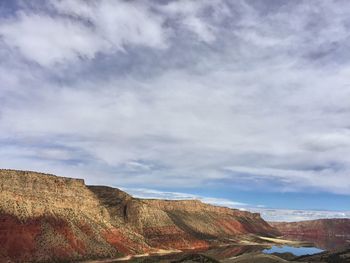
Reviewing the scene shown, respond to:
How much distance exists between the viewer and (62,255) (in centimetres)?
9688

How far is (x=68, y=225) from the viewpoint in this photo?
362ft

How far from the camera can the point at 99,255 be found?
352 ft

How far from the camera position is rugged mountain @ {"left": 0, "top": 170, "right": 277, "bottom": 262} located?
308ft

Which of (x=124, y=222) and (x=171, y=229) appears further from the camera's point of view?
(x=171, y=229)

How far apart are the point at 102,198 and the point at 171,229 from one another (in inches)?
1100

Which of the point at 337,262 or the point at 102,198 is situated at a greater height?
the point at 102,198

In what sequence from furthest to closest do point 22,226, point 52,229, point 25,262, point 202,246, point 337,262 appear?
point 202,246 → point 52,229 → point 22,226 → point 25,262 → point 337,262

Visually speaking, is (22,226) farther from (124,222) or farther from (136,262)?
(124,222)

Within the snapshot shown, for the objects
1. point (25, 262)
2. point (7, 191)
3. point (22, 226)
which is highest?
point (7, 191)

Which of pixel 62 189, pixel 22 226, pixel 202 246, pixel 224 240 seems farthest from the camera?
pixel 224 240

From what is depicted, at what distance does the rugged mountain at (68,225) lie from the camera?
94.0 metres

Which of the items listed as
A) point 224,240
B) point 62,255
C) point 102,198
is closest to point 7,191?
point 62,255

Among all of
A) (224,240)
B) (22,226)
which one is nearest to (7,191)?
(22,226)

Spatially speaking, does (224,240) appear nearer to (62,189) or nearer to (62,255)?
(62,189)
